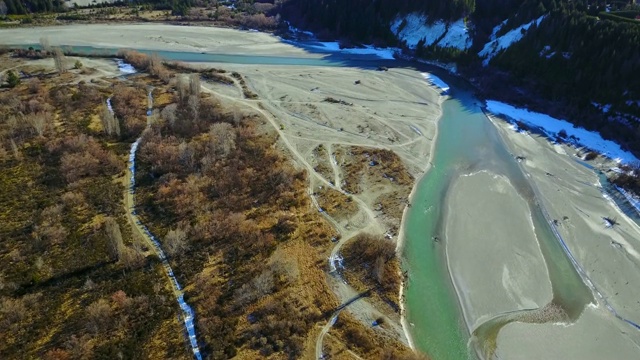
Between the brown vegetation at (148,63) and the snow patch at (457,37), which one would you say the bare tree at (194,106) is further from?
the snow patch at (457,37)

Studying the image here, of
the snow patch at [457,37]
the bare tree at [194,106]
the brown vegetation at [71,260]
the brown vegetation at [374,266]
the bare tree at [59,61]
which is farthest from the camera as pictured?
the snow patch at [457,37]

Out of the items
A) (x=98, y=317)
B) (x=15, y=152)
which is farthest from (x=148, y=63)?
(x=98, y=317)

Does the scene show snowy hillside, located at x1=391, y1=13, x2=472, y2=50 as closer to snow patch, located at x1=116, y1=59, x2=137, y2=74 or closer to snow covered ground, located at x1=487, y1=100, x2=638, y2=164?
snow covered ground, located at x1=487, y1=100, x2=638, y2=164

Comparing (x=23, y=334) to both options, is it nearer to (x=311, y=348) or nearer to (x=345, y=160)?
(x=311, y=348)

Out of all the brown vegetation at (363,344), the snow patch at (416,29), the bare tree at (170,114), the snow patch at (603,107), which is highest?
the snow patch at (416,29)

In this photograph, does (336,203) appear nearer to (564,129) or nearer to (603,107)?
(564,129)

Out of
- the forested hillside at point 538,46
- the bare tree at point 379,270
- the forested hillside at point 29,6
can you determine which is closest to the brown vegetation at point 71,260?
the bare tree at point 379,270

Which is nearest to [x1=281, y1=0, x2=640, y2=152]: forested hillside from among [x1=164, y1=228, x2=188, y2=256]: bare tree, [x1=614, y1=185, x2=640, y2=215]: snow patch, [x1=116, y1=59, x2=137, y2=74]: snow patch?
[x1=614, y1=185, x2=640, y2=215]: snow patch
